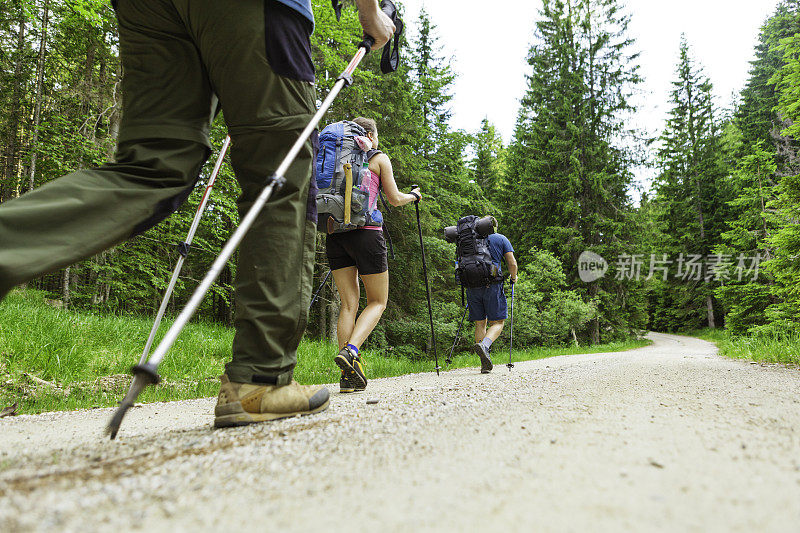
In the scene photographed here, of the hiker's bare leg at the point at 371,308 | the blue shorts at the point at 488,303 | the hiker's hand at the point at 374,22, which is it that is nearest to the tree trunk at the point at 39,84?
the hiker's bare leg at the point at 371,308

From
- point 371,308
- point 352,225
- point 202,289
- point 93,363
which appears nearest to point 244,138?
point 202,289

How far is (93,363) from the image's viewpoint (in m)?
4.53

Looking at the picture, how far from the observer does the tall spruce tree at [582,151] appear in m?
22.2

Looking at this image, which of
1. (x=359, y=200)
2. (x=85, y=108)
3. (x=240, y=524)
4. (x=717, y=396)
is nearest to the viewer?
(x=240, y=524)

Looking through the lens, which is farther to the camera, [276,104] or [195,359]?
[195,359]

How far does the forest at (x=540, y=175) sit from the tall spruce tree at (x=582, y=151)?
99mm

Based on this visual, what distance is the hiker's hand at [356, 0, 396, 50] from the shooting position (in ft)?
7.97

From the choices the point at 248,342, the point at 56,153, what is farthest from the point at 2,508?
the point at 56,153

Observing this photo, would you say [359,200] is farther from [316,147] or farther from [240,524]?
[240,524]

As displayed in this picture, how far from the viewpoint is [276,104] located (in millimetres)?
1913

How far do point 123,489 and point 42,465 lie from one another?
45 cm

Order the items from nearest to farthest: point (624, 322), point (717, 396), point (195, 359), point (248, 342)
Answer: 1. point (248, 342)
2. point (717, 396)
3. point (195, 359)
4. point (624, 322)

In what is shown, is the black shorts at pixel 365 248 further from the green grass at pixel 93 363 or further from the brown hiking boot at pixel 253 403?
the brown hiking boot at pixel 253 403

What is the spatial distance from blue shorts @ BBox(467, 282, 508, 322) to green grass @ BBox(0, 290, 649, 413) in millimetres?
1140
